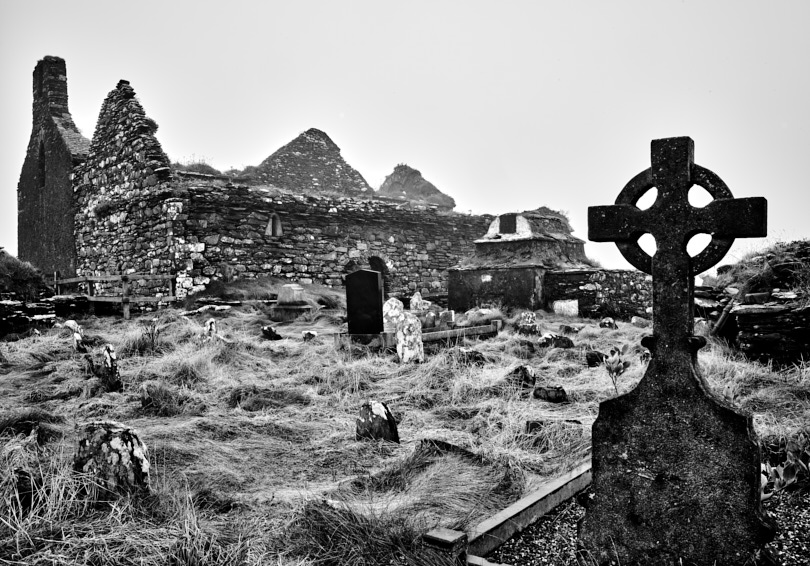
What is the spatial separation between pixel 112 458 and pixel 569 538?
2.45 meters

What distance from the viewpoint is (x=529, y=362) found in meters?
8.20

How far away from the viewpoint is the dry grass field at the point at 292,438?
9.93ft

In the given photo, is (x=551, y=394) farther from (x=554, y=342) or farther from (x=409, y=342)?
(x=554, y=342)

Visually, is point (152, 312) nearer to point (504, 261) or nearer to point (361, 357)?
point (361, 357)

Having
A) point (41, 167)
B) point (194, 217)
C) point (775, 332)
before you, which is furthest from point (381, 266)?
point (775, 332)

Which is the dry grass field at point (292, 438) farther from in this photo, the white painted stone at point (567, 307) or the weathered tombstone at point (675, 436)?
the white painted stone at point (567, 307)

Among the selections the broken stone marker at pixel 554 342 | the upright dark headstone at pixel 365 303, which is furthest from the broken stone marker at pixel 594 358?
the upright dark headstone at pixel 365 303

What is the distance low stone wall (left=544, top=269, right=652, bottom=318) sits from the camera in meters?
14.0

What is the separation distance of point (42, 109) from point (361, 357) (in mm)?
18212

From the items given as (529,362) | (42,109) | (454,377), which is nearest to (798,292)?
(529,362)

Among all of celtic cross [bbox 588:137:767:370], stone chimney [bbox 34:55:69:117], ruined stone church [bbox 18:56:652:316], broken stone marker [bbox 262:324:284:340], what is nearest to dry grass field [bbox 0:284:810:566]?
broken stone marker [bbox 262:324:284:340]

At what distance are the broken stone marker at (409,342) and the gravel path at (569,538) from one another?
486 cm

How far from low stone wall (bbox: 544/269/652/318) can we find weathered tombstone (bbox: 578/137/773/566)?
1111 cm

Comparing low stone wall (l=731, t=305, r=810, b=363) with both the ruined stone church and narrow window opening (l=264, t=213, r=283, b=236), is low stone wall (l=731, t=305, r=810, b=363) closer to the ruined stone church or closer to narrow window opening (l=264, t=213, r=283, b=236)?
the ruined stone church
